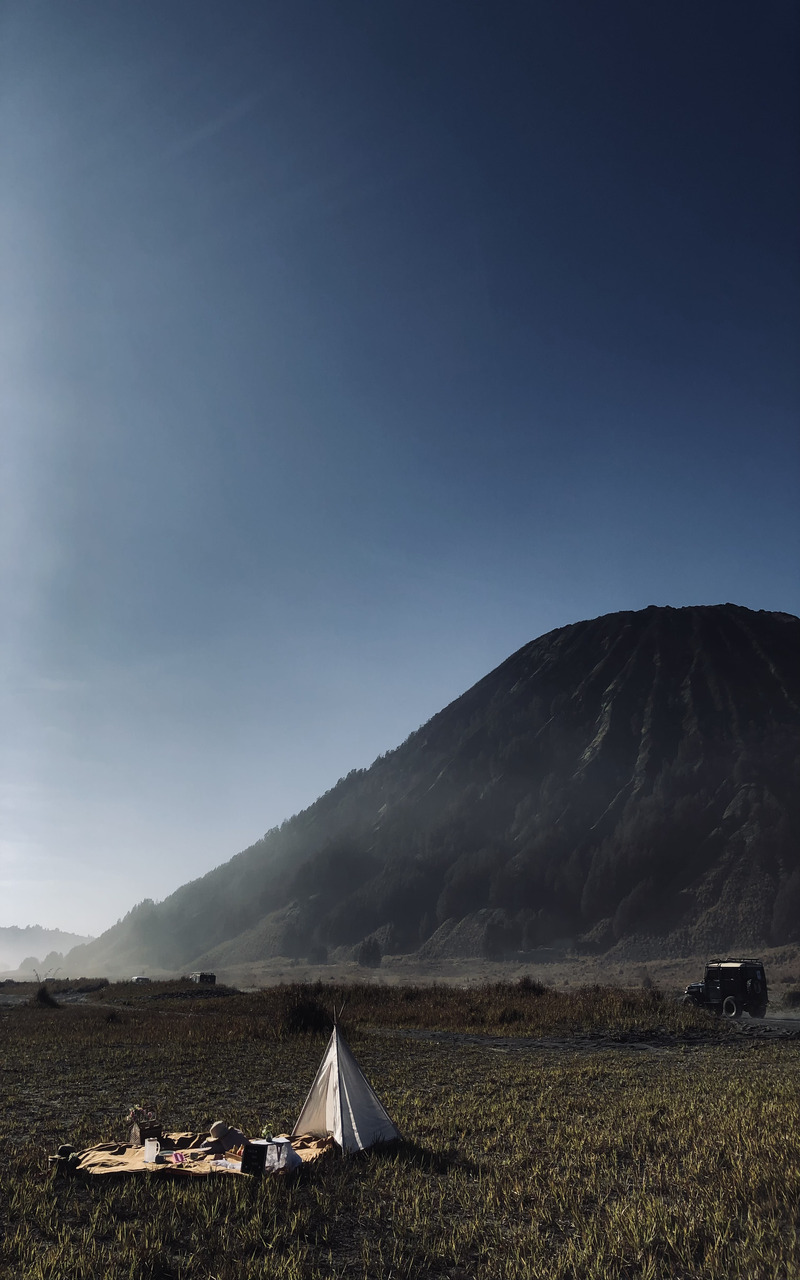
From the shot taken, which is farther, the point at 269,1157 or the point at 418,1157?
the point at 418,1157

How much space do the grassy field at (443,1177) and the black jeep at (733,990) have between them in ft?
60.6

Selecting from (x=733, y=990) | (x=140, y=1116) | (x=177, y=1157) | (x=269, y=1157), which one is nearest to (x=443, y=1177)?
(x=269, y=1157)

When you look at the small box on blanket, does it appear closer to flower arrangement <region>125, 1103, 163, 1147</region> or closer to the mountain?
flower arrangement <region>125, 1103, 163, 1147</region>

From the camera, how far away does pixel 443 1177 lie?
10281mm

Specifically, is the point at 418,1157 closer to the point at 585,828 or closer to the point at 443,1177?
the point at 443,1177

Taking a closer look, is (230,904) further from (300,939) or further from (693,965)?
(693,965)

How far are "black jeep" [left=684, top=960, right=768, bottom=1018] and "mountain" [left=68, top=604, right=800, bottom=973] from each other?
62.3 meters

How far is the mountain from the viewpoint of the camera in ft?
372

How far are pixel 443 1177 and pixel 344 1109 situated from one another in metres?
2.01

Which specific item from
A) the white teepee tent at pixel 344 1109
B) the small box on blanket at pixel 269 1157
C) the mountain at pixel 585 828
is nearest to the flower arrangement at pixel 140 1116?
the white teepee tent at pixel 344 1109

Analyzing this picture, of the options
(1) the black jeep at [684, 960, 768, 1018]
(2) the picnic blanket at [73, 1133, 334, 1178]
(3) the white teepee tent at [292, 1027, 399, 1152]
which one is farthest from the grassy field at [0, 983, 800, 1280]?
(1) the black jeep at [684, 960, 768, 1018]

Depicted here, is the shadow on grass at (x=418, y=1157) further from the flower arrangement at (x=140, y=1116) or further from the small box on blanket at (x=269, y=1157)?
the flower arrangement at (x=140, y=1116)

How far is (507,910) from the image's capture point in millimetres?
127562

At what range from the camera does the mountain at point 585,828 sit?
113 meters
